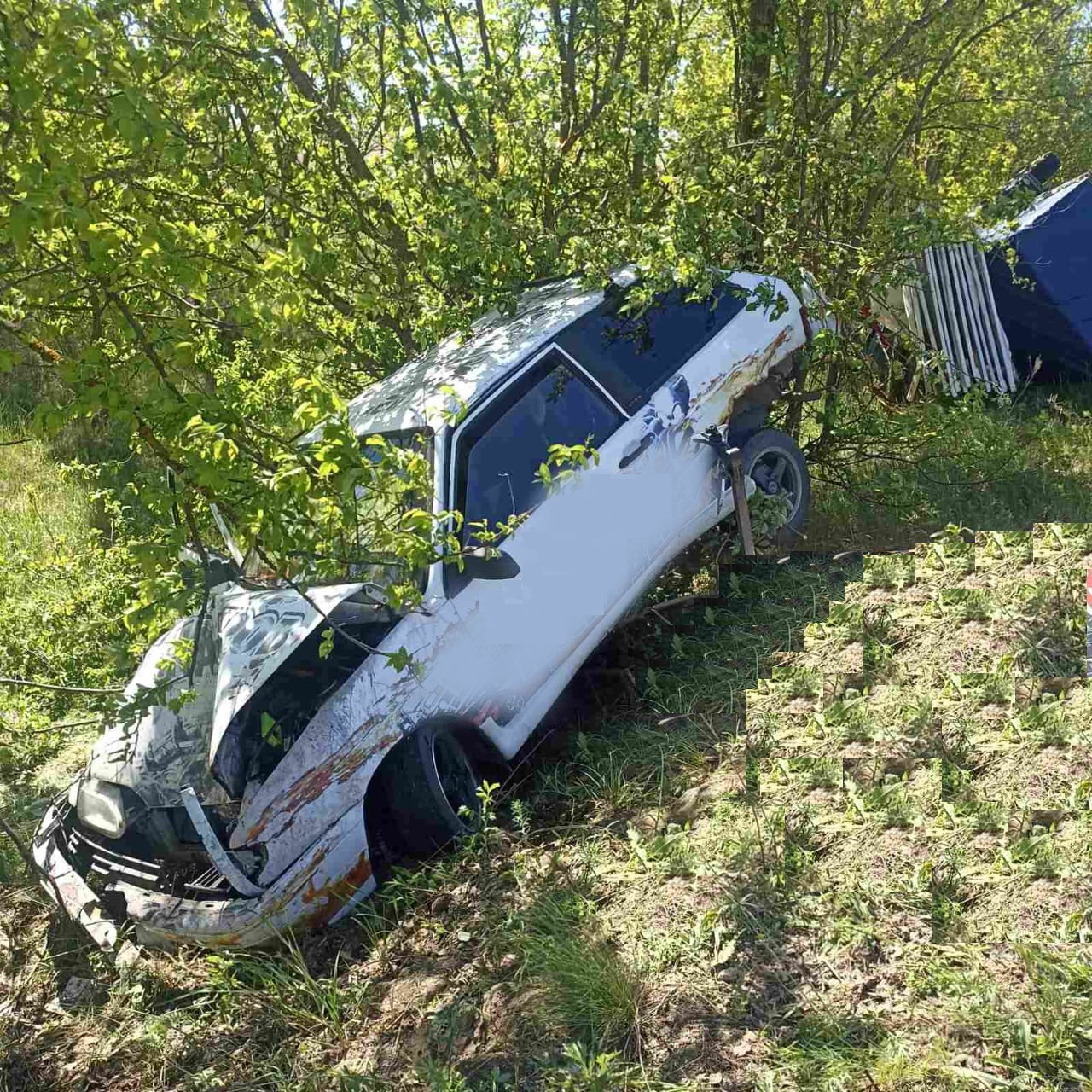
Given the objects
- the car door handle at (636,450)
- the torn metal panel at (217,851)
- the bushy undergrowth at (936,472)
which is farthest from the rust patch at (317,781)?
the bushy undergrowth at (936,472)

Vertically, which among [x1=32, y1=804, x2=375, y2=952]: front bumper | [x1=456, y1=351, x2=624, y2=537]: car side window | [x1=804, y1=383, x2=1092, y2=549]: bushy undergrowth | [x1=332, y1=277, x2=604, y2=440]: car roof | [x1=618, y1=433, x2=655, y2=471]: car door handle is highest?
[x1=332, y1=277, x2=604, y2=440]: car roof

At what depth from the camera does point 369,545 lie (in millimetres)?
3926

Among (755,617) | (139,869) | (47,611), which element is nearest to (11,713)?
(47,611)

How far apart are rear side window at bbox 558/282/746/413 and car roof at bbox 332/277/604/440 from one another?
106mm

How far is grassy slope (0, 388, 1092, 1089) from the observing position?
8.98 ft

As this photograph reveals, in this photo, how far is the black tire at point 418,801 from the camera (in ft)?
12.5

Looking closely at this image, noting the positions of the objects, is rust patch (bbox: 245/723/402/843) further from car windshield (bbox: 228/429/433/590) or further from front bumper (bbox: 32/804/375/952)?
car windshield (bbox: 228/429/433/590)

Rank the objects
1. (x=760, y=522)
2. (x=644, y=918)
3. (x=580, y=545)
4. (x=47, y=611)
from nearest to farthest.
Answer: (x=644, y=918), (x=580, y=545), (x=760, y=522), (x=47, y=611)

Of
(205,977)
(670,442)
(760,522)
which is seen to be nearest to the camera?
(205,977)

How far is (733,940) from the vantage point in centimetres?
311

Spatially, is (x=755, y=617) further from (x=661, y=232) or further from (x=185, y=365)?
(x=185, y=365)

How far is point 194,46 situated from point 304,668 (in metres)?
2.37

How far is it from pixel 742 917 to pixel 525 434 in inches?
86.3

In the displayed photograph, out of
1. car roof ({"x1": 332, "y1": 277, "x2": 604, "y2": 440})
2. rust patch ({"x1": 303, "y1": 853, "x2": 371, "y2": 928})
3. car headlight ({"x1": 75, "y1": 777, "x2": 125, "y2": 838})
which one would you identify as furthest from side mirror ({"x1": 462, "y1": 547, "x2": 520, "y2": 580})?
car headlight ({"x1": 75, "y1": 777, "x2": 125, "y2": 838})
